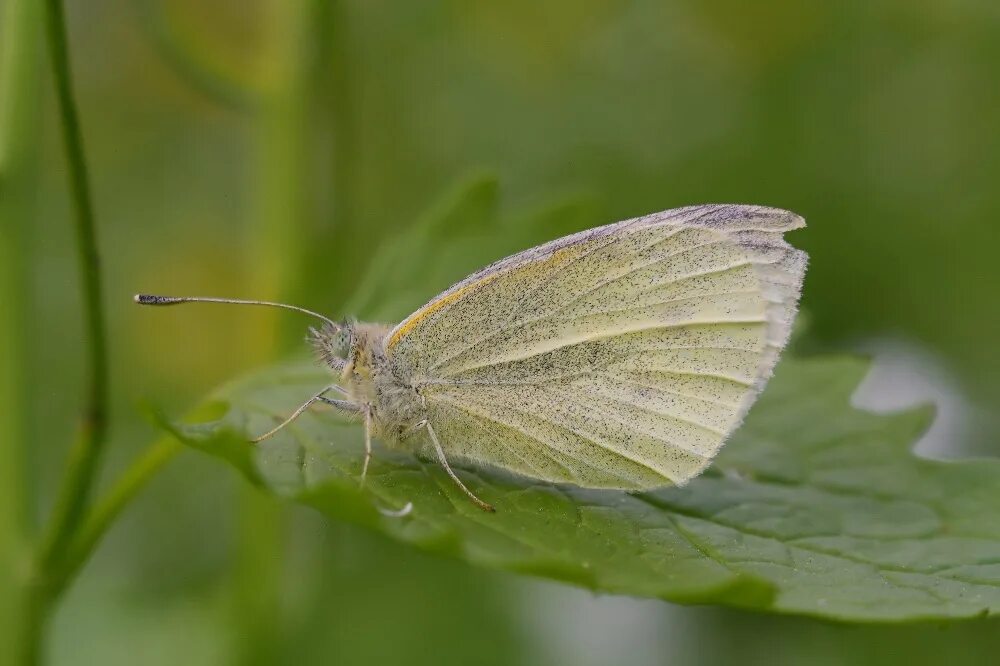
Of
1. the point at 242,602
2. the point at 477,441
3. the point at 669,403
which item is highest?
the point at 669,403

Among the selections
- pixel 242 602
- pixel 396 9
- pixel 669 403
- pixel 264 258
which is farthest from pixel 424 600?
pixel 396 9

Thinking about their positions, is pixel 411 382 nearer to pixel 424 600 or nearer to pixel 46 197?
pixel 424 600

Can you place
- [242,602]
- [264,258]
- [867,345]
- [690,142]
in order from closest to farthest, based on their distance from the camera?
1. [242,602]
2. [264,258]
3. [867,345]
4. [690,142]

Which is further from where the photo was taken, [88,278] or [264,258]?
[264,258]

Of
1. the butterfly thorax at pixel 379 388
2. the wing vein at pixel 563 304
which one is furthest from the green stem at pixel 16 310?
the wing vein at pixel 563 304

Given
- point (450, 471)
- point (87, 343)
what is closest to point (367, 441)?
point (450, 471)

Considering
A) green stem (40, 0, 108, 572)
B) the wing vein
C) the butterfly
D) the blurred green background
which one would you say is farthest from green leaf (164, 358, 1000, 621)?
the blurred green background

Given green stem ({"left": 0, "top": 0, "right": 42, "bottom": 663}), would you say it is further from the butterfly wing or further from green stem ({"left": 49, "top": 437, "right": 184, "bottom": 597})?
the butterfly wing
